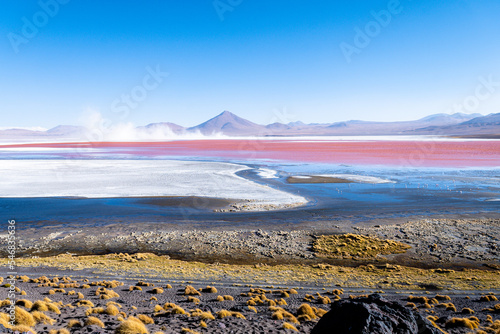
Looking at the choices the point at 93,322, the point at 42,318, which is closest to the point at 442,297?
the point at 93,322

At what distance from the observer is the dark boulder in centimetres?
506

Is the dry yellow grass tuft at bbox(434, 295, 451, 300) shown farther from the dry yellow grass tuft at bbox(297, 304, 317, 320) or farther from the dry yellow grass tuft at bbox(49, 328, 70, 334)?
the dry yellow grass tuft at bbox(49, 328, 70, 334)

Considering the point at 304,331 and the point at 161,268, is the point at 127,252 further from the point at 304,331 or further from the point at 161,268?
the point at 304,331

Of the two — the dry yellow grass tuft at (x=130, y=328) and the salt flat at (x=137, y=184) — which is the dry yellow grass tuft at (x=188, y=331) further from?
the salt flat at (x=137, y=184)

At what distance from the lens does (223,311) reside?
7.55 m

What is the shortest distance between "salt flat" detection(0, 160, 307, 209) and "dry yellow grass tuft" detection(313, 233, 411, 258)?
19.3 ft

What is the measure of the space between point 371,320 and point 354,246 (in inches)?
356

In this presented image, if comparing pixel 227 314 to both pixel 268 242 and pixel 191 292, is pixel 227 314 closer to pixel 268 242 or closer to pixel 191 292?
pixel 191 292

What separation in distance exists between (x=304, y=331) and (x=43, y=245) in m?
12.0

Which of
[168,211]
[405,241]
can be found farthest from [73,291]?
[405,241]

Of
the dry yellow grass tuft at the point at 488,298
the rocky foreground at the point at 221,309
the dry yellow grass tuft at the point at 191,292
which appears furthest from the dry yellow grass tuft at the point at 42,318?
the dry yellow grass tuft at the point at 488,298

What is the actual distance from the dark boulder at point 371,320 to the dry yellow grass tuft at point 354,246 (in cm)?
741

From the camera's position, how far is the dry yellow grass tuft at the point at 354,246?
13.1 metres

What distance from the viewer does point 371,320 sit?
16.7 ft
